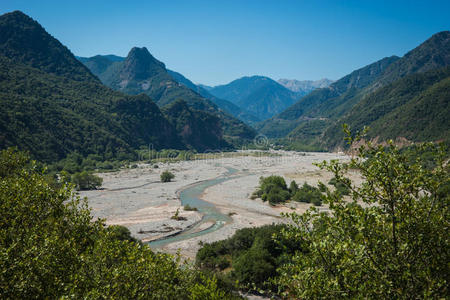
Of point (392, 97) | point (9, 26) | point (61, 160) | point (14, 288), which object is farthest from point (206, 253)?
point (9, 26)

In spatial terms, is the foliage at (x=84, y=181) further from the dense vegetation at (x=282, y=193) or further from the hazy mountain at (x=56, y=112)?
the dense vegetation at (x=282, y=193)

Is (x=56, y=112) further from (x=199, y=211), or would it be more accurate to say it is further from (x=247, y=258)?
(x=247, y=258)

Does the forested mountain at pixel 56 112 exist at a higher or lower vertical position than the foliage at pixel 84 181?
higher

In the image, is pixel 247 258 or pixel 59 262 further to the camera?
pixel 247 258

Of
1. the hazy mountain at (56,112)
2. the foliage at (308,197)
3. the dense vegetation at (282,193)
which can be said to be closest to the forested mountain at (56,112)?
the hazy mountain at (56,112)

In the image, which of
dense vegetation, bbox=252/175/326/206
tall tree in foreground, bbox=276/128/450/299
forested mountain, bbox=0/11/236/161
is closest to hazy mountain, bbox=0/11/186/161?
forested mountain, bbox=0/11/236/161

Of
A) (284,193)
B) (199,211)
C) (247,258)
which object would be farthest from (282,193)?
(247,258)

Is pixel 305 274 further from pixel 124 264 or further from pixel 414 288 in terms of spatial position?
pixel 124 264
